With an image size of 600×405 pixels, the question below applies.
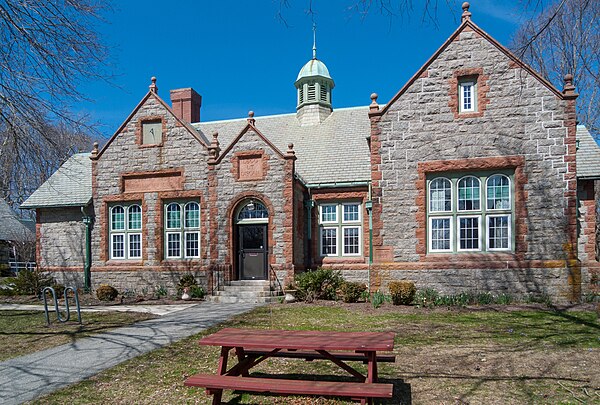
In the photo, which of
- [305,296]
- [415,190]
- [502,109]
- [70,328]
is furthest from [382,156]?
[70,328]

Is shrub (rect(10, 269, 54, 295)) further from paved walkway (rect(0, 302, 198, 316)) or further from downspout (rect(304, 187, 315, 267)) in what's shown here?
downspout (rect(304, 187, 315, 267))

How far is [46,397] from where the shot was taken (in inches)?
256

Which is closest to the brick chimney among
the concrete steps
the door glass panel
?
the door glass panel

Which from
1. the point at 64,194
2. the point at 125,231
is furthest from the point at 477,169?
the point at 64,194

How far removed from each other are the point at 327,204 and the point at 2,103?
39.3 feet

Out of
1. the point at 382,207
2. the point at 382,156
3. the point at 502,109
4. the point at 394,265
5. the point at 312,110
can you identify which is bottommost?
the point at 394,265

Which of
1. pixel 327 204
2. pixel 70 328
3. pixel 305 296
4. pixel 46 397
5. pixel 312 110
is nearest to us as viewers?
pixel 46 397

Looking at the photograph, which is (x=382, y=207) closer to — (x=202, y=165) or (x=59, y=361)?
(x=202, y=165)

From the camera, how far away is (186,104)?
27031mm

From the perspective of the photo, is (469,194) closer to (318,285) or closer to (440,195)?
(440,195)

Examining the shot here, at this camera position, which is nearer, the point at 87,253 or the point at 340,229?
the point at 340,229

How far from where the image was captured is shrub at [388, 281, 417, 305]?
14703mm

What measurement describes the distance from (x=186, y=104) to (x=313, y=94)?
7.52 m

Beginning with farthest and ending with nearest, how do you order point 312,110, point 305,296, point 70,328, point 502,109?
1. point 312,110
2. point 305,296
3. point 502,109
4. point 70,328
